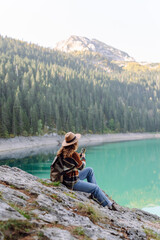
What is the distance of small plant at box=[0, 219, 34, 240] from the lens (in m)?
3.18

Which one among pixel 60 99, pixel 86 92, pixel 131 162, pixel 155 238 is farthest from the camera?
pixel 86 92

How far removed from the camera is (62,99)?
82500 millimetres

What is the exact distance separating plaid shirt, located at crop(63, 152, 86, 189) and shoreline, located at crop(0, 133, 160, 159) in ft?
113

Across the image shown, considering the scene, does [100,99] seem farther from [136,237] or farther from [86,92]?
[136,237]

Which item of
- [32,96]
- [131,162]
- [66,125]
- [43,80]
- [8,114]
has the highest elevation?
[43,80]

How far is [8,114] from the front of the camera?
5591cm

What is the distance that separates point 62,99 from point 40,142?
29.4 m

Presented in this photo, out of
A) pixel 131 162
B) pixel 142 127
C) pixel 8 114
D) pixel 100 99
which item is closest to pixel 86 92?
pixel 100 99

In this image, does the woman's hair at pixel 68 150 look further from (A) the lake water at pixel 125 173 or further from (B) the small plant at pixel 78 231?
(A) the lake water at pixel 125 173

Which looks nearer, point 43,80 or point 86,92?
point 43,80

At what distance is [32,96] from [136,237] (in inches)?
2792

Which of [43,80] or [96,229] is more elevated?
[43,80]

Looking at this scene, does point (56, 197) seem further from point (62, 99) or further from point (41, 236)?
point (62, 99)

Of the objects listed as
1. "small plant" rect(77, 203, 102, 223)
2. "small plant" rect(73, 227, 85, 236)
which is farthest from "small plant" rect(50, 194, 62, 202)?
"small plant" rect(73, 227, 85, 236)
